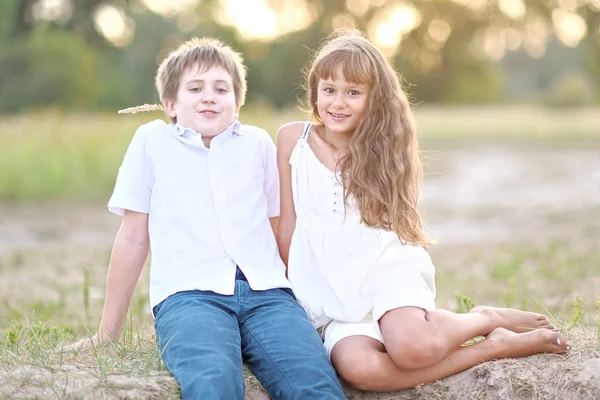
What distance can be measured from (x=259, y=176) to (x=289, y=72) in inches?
1121

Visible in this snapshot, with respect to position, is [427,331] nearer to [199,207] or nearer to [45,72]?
[199,207]

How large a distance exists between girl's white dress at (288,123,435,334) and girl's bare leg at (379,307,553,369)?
0.05 meters

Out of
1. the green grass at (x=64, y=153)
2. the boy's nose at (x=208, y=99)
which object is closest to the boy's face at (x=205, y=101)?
the boy's nose at (x=208, y=99)

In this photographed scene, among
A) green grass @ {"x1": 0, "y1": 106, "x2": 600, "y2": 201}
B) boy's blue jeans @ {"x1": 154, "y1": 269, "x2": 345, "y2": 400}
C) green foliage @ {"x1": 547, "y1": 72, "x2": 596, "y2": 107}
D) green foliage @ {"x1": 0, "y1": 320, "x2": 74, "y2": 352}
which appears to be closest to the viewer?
boy's blue jeans @ {"x1": 154, "y1": 269, "x2": 345, "y2": 400}

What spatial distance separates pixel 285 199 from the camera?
366cm

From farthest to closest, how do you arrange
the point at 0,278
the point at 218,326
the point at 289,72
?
the point at 289,72, the point at 0,278, the point at 218,326

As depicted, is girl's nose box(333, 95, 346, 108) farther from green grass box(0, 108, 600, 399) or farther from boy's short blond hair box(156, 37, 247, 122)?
green grass box(0, 108, 600, 399)

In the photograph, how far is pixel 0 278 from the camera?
6.58 meters

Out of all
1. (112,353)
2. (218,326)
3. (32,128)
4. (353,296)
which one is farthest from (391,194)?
(32,128)

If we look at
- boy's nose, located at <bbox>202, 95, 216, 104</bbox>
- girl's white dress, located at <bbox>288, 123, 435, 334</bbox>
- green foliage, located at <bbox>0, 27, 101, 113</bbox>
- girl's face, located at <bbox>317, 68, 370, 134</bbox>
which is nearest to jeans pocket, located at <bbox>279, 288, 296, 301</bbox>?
girl's white dress, located at <bbox>288, 123, 435, 334</bbox>

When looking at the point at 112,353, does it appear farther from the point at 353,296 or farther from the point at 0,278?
the point at 0,278

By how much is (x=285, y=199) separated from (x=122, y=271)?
0.75 meters

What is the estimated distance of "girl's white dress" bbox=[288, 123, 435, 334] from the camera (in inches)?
133

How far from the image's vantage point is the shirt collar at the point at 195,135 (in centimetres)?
355
